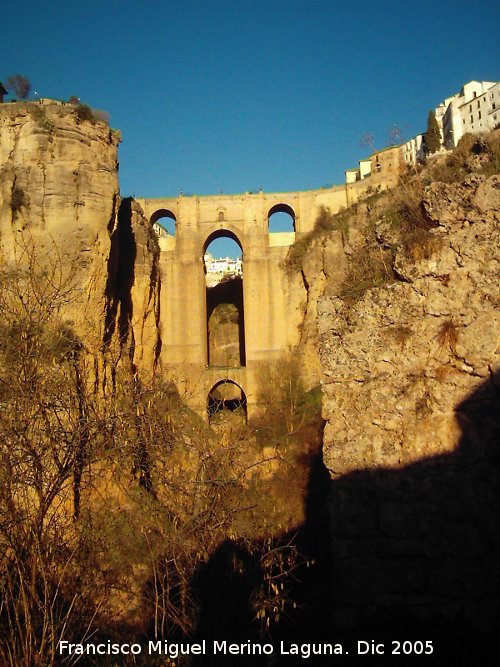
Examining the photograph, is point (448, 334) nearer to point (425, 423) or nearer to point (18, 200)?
point (425, 423)

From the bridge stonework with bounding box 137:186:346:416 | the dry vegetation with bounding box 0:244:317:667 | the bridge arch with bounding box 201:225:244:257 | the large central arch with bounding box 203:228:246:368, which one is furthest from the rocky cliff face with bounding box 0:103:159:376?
the large central arch with bounding box 203:228:246:368

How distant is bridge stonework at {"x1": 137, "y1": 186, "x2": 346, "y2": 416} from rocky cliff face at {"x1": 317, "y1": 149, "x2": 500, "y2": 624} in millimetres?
20483

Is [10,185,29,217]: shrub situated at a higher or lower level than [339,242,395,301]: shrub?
higher

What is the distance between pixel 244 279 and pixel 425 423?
2315 cm

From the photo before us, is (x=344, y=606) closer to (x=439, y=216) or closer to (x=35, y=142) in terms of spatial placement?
(x=439, y=216)

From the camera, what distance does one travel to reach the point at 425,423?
20.2 feet

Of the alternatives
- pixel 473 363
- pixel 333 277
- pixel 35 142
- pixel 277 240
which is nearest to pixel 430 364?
pixel 473 363

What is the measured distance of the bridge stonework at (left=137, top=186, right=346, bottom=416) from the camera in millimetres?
28000

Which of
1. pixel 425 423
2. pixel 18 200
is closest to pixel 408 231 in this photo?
pixel 425 423

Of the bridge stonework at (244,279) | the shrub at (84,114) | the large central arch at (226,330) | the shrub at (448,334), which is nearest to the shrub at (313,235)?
the bridge stonework at (244,279)

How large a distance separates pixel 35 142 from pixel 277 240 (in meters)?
14.9

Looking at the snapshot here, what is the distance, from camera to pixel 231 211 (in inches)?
1176

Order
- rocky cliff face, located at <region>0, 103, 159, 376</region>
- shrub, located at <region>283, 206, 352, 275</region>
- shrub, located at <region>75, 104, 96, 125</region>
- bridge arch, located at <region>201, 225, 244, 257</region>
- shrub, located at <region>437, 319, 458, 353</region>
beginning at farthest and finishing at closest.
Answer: bridge arch, located at <region>201, 225, 244, 257</region>, shrub, located at <region>283, 206, 352, 275</region>, shrub, located at <region>75, 104, 96, 125</region>, rocky cliff face, located at <region>0, 103, 159, 376</region>, shrub, located at <region>437, 319, 458, 353</region>

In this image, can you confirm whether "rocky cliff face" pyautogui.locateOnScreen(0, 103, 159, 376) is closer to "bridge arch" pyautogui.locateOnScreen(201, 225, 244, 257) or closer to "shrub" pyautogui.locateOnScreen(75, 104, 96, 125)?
"shrub" pyautogui.locateOnScreen(75, 104, 96, 125)
